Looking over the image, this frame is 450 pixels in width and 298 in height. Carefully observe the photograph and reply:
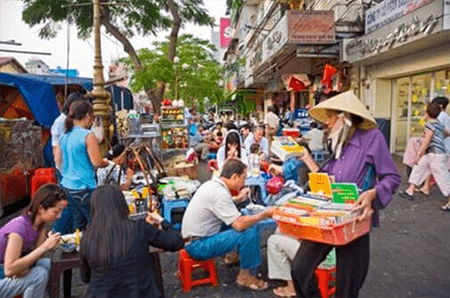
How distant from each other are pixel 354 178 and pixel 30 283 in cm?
248

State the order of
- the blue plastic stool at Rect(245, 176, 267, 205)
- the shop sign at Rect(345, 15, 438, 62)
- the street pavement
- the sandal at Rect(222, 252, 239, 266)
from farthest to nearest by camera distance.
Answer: the shop sign at Rect(345, 15, 438, 62) < the blue plastic stool at Rect(245, 176, 267, 205) < the sandal at Rect(222, 252, 239, 266) < the street pavement

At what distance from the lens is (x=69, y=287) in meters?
3.65

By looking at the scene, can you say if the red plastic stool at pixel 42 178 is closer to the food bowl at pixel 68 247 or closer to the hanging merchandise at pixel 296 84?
the food bowl at pixel 68 247

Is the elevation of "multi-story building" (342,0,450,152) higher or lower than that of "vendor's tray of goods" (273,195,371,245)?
higher

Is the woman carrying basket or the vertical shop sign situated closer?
the woman carrying basket

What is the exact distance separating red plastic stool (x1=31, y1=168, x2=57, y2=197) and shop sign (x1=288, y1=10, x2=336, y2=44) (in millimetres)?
7049

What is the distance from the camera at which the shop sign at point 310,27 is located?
10.5 meters

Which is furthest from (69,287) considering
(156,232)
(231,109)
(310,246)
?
(231,109)

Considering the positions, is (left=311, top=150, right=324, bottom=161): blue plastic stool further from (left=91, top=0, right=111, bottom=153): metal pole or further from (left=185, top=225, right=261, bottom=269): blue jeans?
(left=185, top=225, right=261, bottom=269): blue jeans

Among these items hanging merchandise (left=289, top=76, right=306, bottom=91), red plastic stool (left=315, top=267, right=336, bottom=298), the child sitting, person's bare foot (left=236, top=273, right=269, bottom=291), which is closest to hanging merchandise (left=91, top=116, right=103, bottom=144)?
person's bare foot (left=236, top=273, right=269, bottom=291)

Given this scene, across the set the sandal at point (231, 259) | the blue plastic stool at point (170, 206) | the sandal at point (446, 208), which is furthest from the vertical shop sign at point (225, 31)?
the sandal at point (231, 259)

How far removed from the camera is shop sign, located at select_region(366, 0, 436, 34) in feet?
25.5

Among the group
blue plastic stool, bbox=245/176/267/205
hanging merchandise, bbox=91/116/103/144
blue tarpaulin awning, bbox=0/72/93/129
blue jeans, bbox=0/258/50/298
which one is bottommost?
blue jeans, bbox=0/258/50/298

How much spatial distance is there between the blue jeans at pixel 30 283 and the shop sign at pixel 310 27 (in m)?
9.12
